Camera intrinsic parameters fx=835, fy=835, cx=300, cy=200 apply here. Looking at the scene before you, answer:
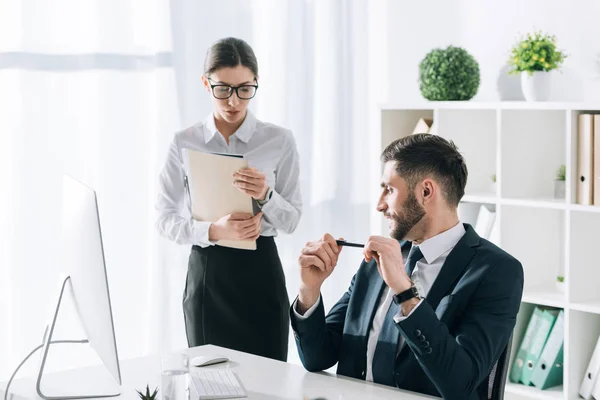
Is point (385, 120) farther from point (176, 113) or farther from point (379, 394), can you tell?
point (379, 394)

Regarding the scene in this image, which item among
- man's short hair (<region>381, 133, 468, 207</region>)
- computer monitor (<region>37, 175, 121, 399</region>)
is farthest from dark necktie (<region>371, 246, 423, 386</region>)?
computer monitor (<region>37, 175, 121, 399</region>)

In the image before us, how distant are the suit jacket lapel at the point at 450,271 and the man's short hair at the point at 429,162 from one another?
0.14 metres

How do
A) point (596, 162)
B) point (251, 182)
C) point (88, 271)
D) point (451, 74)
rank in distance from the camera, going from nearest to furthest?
1. point (88, 271)
2. point (251, 182)
3. point (596, 162)
4. point (451, 74)


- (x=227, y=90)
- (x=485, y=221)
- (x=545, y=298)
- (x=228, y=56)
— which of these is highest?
(x=228, y=56)

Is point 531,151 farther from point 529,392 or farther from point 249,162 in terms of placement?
point 249,162

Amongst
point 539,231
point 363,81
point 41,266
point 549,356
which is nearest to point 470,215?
point 539,231

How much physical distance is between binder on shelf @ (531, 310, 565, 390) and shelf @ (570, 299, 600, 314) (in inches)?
3.8

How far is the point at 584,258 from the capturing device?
126 inches

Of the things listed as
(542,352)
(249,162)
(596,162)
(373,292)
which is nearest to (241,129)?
(249,162)

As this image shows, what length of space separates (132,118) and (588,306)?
1957 mm

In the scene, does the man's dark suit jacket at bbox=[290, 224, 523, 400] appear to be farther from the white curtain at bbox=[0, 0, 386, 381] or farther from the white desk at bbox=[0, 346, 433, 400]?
the white curtain at bbox=[0, 0, 386, 381]

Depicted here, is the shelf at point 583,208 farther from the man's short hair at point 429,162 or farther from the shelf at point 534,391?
the man's short hair at point 429,162

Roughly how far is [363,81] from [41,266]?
2004 mm

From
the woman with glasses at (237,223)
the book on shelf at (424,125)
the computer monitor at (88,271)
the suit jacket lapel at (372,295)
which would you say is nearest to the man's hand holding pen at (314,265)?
the suit jacket lapel at (372,295)
